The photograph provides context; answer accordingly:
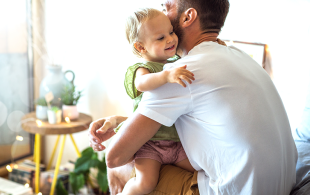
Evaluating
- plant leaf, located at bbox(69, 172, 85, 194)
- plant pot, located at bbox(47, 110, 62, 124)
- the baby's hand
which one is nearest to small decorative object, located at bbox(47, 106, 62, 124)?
plant pot, located at bbox(47, 110, 62, 124)

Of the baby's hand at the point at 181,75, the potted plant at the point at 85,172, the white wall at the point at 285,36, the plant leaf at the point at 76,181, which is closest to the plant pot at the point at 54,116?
the potted plant at the point at 85,172

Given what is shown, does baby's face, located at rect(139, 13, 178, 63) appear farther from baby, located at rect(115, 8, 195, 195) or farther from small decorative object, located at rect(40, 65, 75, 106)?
small decorative object, located at rect(40, 65, 75, 106)

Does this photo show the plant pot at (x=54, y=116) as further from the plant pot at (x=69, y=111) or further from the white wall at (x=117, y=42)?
the white wall at (x=117, y=42)

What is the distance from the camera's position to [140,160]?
3.61 ft

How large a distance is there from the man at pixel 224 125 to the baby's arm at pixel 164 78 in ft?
0.09

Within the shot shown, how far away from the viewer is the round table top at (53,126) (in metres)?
2.14

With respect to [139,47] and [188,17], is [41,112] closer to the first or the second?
[139,47]

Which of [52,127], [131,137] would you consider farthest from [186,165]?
[52,127]

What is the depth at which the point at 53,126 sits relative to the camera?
7.14ft

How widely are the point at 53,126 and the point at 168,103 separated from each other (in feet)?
5.09

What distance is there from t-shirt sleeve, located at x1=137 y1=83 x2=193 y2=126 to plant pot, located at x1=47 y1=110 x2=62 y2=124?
1.52 metres

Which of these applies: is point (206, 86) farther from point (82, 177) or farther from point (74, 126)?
point (82, 177)

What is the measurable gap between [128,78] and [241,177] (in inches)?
22.2

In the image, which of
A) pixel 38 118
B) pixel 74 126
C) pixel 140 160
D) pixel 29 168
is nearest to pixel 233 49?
pixel 140 160
